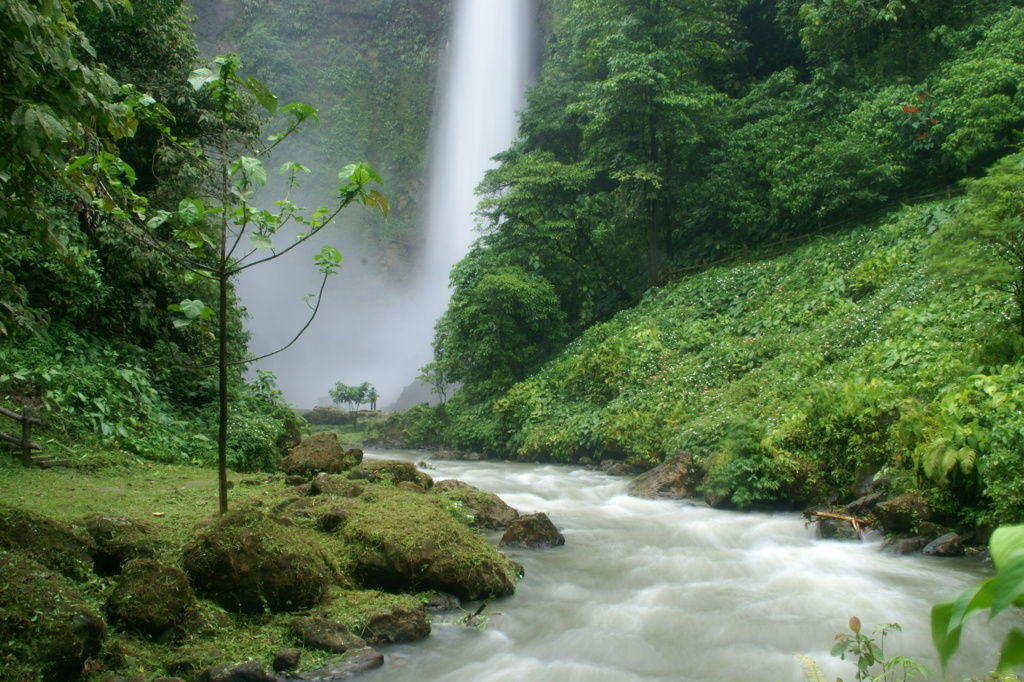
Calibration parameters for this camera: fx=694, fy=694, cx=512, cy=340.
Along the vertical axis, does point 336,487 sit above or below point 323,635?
above

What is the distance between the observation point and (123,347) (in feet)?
33.7

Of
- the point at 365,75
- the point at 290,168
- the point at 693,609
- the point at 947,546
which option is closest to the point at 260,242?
the point at 290,168

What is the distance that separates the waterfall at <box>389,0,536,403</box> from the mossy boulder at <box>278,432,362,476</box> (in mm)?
32722

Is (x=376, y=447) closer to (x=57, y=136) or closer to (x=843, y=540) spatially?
(x=843, y=540)

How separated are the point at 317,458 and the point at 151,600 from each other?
4410 mm

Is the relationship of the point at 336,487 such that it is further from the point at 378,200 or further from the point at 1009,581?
the point at 1009,581

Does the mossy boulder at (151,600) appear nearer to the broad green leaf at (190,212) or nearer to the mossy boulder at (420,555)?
the mossy boulder at (420,555)

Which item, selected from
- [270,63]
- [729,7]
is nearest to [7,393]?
[729,7]

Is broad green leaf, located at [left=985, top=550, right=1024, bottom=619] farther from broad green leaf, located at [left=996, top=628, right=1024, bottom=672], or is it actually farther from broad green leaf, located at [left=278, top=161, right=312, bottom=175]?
broad green leaf, located at [left=278, top=161, right=312, bottom=175]

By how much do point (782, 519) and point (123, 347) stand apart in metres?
9.63

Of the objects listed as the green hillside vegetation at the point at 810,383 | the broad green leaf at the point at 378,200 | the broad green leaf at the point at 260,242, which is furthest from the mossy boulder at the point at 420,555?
the green hillside vegetation at the point at 810,383

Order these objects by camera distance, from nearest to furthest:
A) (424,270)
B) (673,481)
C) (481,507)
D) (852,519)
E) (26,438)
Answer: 1. (26,438)
2. (852,519)
3. (481,507)
4. (673,481)
5. (424,270)

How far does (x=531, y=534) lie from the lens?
7.68 m

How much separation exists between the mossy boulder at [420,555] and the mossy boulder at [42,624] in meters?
2.20
